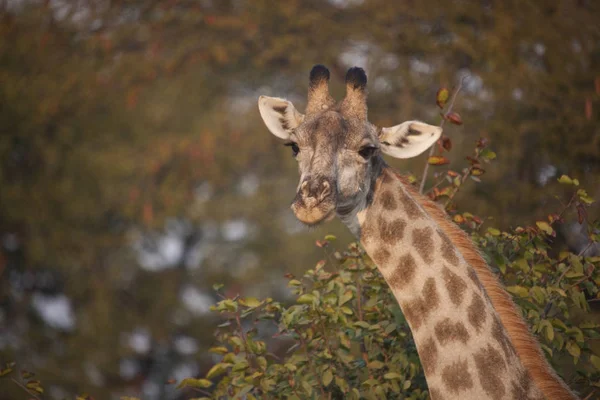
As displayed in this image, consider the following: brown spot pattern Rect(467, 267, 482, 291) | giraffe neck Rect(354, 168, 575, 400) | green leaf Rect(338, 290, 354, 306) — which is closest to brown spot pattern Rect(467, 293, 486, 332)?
giraffe neck Rect(354, 168, 575, 400)

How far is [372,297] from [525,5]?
14631mm

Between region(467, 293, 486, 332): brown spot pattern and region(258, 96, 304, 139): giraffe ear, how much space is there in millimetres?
2237

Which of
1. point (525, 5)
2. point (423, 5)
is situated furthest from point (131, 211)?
point (525, 5)

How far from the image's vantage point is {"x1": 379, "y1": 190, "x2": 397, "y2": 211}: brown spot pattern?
7.27 m

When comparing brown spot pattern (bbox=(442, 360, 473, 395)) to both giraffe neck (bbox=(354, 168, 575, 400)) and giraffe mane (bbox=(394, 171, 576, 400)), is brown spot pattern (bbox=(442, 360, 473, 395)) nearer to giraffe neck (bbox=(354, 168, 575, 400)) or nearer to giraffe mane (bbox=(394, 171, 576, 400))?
giraffe neck (bbox=(354, 168, 575, 400))

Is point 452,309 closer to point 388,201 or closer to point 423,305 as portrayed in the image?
point 423,305

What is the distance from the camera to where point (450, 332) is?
6664 mm

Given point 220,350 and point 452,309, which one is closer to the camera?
point 452,309

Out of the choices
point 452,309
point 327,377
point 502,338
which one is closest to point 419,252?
point 452,309

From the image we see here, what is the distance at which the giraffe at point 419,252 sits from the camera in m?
6.57

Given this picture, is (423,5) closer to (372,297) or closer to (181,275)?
(181,275)

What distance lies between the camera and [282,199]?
109 ft

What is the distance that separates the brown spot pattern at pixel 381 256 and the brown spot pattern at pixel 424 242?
9.5 inches

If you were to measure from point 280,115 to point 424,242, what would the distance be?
186 centimetres
